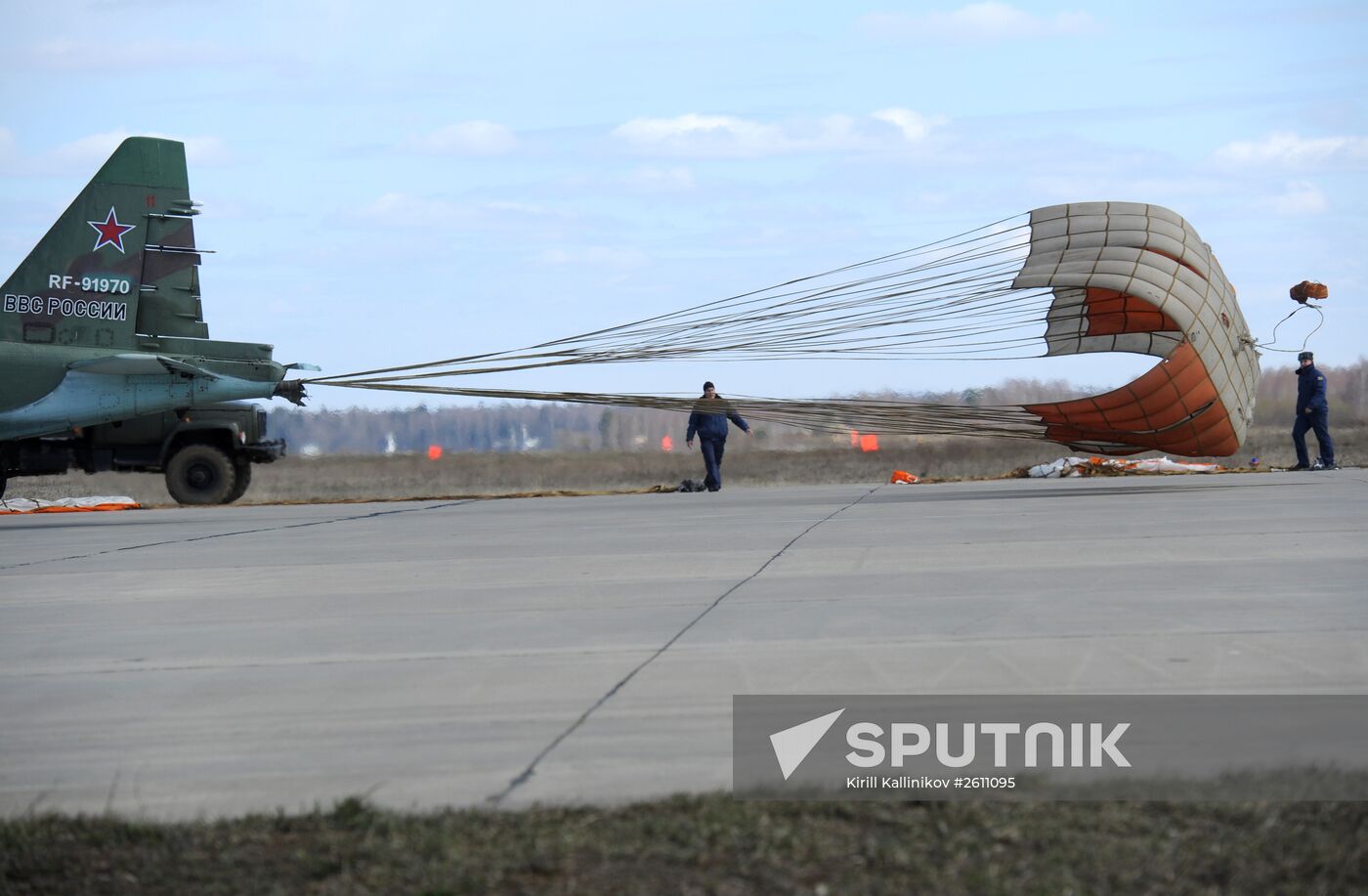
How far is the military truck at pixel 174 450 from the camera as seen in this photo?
59.7 ft

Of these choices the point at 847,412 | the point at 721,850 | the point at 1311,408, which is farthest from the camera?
the point at 1311,408

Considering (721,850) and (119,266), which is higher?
(119,266)

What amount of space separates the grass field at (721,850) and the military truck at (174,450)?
636 inches

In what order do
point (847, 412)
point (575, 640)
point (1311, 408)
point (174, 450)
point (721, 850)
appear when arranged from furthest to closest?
point (1311, 408), point (174, 450), point (847, 412), point (575, 640), point (721, 850)

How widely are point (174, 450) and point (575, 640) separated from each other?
14.5 meters

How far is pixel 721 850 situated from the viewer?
10.6 ft

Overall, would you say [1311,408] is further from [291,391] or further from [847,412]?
[291,391]

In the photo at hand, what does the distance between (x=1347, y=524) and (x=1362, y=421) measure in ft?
55.9

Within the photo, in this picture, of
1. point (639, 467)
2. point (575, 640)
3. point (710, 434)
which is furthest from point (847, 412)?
point (639, 467)

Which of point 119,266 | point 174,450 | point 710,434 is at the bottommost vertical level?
point 174,450

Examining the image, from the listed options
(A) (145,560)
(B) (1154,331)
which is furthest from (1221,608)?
(B) (1154,331)

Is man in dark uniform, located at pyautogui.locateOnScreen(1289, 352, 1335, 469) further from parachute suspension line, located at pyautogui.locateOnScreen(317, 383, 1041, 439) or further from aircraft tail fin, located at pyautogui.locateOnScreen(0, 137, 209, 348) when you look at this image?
aircraft tail fin, located at pyautogui.locateOnScreen(0, 137, 209, 348)

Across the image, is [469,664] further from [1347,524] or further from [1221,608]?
[1347,524]

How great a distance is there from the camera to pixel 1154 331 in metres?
14.8
